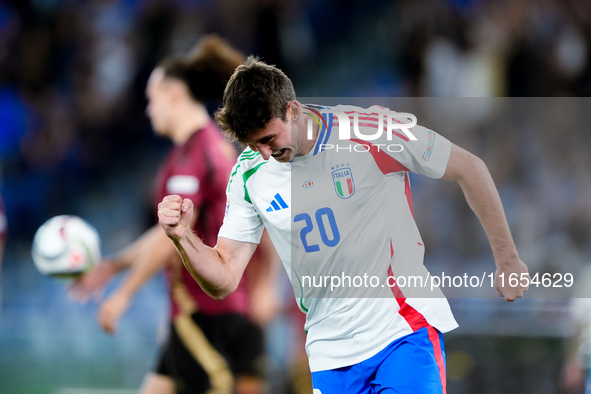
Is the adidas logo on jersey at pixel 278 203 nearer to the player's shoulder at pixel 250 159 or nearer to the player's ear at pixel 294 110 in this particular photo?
the player's shoulder at pixel 250 159

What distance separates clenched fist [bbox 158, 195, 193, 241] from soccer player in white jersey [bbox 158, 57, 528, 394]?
0.58 ft

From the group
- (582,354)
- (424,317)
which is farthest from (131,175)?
(424,317)

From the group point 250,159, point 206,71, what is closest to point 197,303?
point 206,71

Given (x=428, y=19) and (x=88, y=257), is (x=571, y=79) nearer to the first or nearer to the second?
(x=428, y=19)

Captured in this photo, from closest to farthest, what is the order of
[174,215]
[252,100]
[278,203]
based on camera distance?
[174,215] < [252,100] < [278,203]

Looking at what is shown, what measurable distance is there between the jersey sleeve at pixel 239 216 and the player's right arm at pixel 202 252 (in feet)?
0.09

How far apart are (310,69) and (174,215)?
6.12 m

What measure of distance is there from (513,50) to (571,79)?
0.66 meters

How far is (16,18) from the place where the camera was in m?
8.95

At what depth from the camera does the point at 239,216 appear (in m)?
2.65

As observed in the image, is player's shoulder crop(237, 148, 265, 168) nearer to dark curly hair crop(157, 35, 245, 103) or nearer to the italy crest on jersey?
the italy crest on jersey

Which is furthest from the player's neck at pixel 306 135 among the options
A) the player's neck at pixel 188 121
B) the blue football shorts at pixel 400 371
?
the player's neck at pixel 188 121

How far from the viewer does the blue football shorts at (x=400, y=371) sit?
2414 mm

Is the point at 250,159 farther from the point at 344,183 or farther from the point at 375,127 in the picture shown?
the point at 375,127
